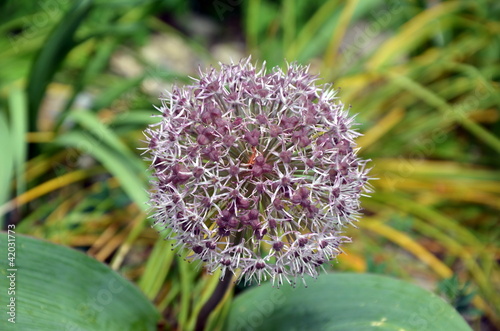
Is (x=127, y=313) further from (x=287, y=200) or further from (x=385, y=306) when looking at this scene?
(x=385, y=306)

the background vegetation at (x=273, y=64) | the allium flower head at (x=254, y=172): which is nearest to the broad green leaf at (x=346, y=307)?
the background vegetation at (x=273, y=64)

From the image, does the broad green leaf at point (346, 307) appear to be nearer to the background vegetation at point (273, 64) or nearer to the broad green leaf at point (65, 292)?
the background vegetation at point (273, 64)

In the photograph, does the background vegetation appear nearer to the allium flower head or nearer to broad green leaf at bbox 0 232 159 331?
broad green leaf at bbox 0 232 159 331

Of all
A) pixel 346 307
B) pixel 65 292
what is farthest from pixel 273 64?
pixel 65 292

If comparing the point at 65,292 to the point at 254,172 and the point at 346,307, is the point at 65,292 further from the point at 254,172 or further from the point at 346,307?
the point at 346,307

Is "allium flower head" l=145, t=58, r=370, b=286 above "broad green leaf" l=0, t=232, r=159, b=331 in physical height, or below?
above

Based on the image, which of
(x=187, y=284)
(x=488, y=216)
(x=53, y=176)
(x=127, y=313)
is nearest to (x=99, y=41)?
(x=53, y=176)

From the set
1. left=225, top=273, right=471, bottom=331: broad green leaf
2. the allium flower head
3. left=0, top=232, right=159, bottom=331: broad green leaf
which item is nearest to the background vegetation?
left=225, top=273, right=471, bottom=331: broad green leaf
